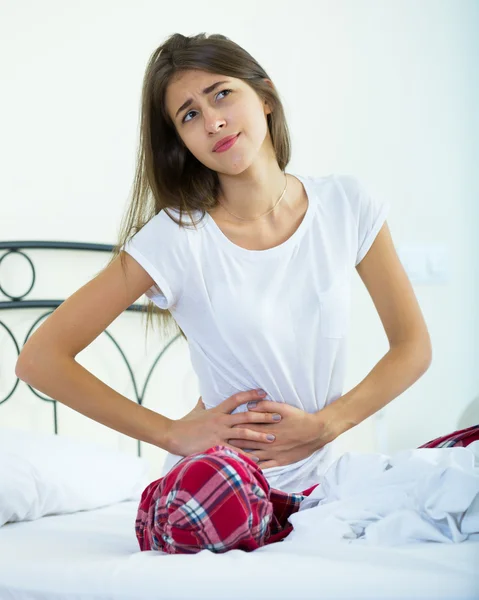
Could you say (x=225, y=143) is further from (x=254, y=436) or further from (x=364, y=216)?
(x=254, y=436)

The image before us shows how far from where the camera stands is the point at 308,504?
1140mm

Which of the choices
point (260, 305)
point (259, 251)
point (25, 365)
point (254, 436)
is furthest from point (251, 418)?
point (25, 365)

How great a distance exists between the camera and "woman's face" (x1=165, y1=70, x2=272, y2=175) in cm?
137

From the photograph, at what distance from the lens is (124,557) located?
39.9 inches

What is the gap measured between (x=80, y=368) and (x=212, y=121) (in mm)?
489

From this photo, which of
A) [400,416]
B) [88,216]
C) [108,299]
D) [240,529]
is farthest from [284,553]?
[400,416]

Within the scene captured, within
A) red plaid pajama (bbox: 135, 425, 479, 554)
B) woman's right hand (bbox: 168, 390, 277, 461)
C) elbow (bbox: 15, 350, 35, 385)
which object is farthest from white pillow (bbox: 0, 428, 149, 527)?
red plaid pajama (bbox: 135, 425, 479, 554)

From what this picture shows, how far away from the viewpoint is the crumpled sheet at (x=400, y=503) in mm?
968

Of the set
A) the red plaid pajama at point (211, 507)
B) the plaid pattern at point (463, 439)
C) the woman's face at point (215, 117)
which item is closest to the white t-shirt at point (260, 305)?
the woman's face at point (215, 117)

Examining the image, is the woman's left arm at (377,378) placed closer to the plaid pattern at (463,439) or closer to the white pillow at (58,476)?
the plaid pattern at (463,439)

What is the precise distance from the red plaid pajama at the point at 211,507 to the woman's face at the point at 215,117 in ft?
1.86

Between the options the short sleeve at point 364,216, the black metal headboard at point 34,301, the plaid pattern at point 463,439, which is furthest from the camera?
the black metal headboard at point 34,301

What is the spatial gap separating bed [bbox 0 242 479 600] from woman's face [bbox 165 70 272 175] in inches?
25.4

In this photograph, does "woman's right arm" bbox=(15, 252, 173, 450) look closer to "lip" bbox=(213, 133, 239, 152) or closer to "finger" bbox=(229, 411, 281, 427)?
"finger" bbox=(229, 411, 281, 427)
